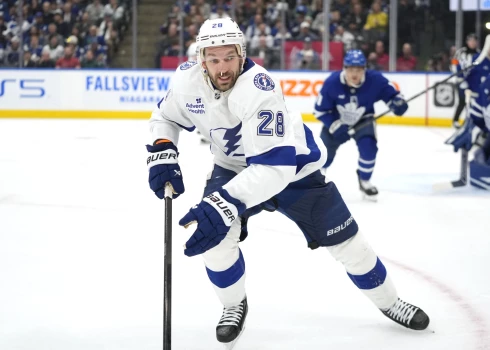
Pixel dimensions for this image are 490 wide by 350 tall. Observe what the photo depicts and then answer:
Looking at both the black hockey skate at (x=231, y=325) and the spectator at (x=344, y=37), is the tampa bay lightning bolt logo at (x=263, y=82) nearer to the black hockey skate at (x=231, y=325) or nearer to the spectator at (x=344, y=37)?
the black hockey skate at (x=231, y=325)

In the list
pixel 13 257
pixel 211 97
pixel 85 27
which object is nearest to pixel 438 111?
pixel 85 27

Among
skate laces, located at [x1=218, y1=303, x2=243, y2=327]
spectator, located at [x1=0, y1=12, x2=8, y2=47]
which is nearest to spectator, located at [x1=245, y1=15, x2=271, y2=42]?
spectator, located at [x1=0, y1=12, x2=8, y2=47]

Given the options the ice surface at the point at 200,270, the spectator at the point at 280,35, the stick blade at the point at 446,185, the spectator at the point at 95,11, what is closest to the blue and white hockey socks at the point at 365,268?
the ice surface at the point at 200,270

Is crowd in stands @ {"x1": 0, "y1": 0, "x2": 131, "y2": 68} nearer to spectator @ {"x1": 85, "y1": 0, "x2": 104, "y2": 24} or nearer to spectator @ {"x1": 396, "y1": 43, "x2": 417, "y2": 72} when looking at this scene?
spectator @ {"x1": 85, "y1": 0, "x2": 104, "y2": 24}

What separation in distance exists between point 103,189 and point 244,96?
12.3 feet

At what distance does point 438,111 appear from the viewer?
10836mm

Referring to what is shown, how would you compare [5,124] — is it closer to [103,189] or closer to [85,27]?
[85,27]

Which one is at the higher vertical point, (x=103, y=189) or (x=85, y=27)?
(x=85, y=27)

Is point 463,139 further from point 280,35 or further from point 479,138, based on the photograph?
point 280,35

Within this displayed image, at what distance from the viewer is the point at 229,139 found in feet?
8.95

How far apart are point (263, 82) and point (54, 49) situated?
1001 centimetres

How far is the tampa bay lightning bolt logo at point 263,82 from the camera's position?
2539 mm

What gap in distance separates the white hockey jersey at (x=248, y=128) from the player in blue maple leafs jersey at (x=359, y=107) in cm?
294

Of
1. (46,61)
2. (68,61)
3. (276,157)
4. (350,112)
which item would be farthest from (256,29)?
(276,157)
